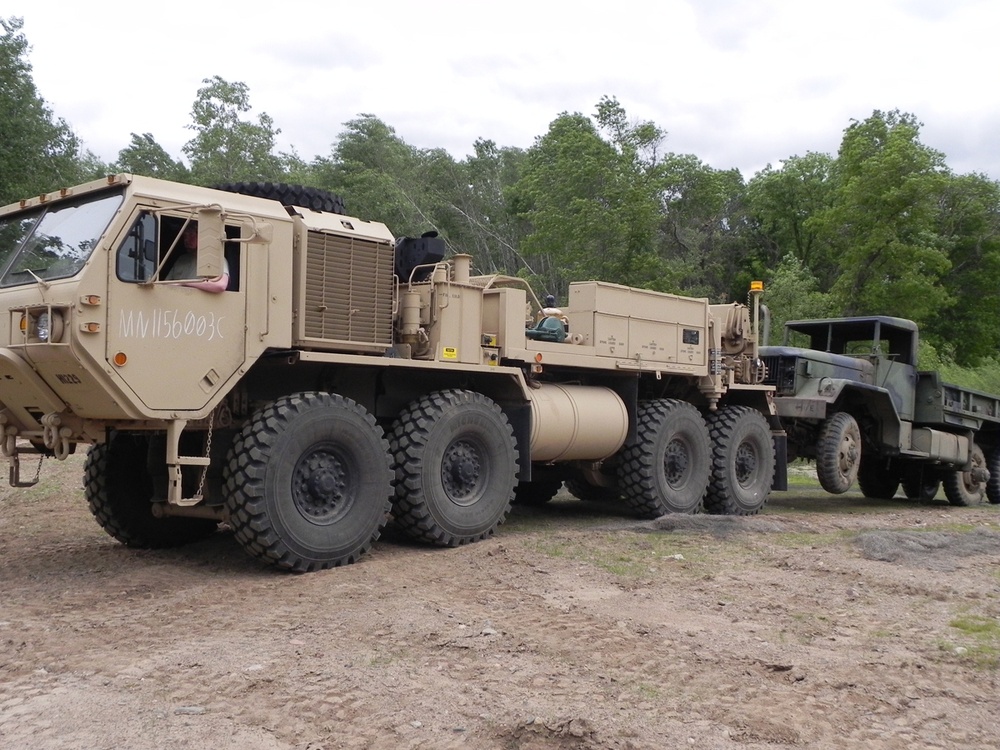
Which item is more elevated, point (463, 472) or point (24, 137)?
point (24, 137)

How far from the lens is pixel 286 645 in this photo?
5.58 m

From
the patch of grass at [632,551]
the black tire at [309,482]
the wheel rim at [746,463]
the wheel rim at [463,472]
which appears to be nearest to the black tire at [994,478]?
the wheel rim at [746,463]

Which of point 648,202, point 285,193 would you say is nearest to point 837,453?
point 285,193

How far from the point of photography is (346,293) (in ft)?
26.8

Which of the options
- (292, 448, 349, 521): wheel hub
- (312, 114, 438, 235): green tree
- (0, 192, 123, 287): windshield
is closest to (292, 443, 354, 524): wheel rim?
(292, 448, 349, 521): wheel hub

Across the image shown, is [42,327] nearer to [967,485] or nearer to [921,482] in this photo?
[921,482]

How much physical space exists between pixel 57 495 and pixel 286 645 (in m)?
7.81

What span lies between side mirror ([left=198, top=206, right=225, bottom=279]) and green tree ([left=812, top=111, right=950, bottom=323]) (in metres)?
25.3

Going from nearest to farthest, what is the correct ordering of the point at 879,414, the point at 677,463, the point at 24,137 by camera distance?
the point at 677,463 → the point at 879,414 → the point at 24,137

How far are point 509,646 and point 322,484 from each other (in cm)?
259

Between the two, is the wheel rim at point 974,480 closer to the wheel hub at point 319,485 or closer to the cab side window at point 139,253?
the wheel hub at point 319,485

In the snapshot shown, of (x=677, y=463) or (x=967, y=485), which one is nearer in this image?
(x=677, y=463)

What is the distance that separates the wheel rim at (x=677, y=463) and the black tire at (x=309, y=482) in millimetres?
4256

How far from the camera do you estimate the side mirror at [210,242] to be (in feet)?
23.0
